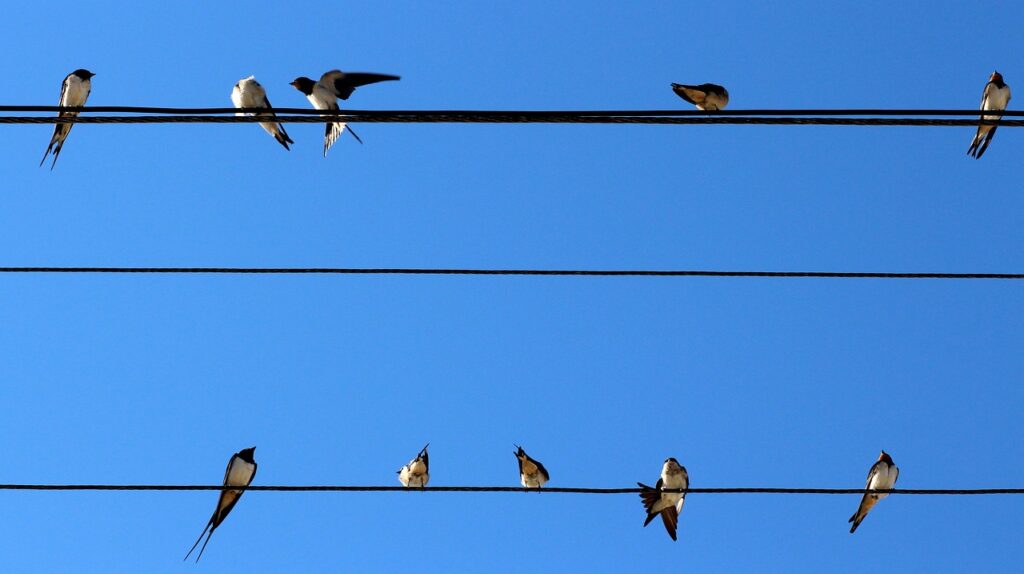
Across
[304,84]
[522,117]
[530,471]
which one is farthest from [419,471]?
[522,117]

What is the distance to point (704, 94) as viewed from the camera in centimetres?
1171

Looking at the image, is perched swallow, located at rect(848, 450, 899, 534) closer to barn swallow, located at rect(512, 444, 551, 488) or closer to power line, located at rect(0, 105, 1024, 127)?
barn swallow, located at rect(512, 444, 551, 488)

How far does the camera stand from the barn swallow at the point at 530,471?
39.4 ft

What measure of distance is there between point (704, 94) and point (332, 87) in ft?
11.9

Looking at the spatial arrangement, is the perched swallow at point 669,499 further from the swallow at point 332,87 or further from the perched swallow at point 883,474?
the swallow at point 332,87

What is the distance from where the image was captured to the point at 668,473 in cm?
1191

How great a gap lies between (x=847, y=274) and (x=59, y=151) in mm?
7763

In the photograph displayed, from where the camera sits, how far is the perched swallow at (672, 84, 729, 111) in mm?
A: 11672

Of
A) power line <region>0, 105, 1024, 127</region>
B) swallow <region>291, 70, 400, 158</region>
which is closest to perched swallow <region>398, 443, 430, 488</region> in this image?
swallow <region>291, 70, 400, 158</region>

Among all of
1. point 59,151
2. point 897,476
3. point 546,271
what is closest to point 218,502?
point 59,151

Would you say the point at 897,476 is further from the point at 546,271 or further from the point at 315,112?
the point at 315,112

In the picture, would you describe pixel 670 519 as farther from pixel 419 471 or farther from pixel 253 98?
pixel 253 98

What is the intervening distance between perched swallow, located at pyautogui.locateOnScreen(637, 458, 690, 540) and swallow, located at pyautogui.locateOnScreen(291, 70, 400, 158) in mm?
3941

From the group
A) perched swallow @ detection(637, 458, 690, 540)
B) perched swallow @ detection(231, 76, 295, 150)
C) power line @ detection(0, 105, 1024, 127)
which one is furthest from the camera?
perched swallow @ detection(231, 76, 295, 150)
